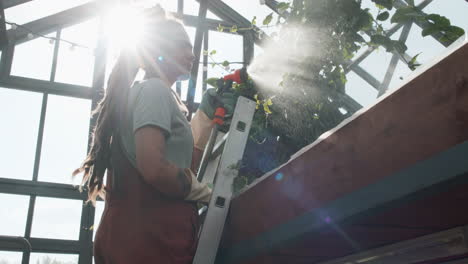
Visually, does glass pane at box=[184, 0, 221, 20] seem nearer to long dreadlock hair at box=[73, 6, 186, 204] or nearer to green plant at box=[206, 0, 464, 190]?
green plant at box=[206, 0, 464, 190]

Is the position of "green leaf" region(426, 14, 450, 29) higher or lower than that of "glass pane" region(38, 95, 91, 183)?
lower

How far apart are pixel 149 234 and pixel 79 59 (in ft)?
16.9

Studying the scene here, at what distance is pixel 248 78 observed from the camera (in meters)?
1.56

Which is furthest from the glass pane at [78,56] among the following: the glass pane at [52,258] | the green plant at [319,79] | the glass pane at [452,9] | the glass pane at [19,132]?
the green plant at [319,79]

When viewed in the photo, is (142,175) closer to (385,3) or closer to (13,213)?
(385,3)

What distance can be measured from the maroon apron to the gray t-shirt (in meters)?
0.05

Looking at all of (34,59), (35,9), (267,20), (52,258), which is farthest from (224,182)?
(34,59)

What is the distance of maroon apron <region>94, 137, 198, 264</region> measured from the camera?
1006mm

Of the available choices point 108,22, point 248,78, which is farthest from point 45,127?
point 248,78

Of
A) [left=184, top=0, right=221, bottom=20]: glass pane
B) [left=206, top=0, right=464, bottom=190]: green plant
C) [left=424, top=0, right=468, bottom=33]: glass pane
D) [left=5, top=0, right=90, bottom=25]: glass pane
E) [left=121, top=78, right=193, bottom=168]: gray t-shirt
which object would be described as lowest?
[left=121, top=78, right=193, bottom=168]: gray t-shirt

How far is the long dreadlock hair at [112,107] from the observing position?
1.09m

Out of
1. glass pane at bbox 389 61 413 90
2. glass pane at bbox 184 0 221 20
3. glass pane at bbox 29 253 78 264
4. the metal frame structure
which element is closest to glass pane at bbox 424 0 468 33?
glass pane at bbox 389 61 413 90

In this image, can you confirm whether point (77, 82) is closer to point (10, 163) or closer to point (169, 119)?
point (10, 163)

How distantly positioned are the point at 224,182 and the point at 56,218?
4.58 metres
